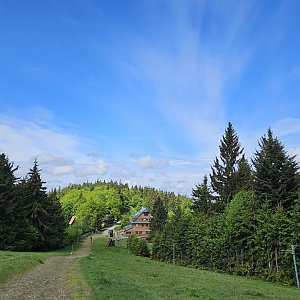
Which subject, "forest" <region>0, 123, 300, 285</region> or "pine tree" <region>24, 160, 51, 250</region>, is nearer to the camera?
"forest" <region>0, 123, 300, 285</region>

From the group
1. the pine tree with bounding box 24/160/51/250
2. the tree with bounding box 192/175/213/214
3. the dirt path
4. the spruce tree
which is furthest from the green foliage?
the dirt path

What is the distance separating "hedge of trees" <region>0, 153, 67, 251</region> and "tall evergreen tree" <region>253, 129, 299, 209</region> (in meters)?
33.6

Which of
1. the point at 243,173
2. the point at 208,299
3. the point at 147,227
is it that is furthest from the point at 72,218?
the point at 208,299

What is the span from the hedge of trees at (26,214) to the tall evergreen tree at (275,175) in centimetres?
3363

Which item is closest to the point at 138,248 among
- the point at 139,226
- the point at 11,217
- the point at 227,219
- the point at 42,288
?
the point at 11,217

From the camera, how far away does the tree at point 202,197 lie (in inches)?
2579

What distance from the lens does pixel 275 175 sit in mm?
39031

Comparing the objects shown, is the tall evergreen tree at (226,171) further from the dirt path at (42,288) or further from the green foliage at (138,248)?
the dirt path at (42,288)

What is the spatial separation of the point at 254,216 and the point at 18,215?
1337 inches

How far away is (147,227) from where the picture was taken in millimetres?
131375

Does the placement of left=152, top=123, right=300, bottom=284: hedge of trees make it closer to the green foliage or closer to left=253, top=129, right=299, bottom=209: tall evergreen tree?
left=253, top=129, right=299, bottom=209: tall evergreen tree

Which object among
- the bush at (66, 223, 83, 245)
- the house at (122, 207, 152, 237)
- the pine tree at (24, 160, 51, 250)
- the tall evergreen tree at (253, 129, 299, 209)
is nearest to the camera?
the tall evergreen tree at (253, 129, 299, 209)

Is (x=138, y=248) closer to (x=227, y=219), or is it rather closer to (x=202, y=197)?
→ (x=202, y=197)

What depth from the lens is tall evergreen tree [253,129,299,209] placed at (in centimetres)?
3811
